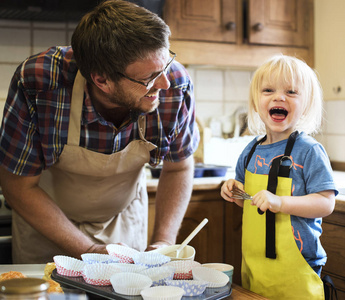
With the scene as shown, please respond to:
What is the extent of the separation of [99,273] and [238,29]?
1.73 meters

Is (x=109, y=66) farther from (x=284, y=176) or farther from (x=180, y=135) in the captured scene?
(x=284, y=176)

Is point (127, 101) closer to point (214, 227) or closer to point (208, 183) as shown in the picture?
point (208, 183)

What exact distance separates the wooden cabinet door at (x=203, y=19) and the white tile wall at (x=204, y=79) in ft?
1.01

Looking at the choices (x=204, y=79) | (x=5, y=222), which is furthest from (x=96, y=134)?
(x=204, y=79)

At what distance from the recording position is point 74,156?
1.20 m

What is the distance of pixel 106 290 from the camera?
30.1 inches

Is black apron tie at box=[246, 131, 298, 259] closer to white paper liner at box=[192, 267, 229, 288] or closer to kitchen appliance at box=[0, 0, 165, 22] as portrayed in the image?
white paper liner at box=[192, 267, 229, 288]

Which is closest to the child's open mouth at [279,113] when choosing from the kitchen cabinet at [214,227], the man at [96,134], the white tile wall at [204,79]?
the man at [96,134]

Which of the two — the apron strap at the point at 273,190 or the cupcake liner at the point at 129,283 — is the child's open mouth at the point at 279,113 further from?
the cupcake liner at the point at 129,283

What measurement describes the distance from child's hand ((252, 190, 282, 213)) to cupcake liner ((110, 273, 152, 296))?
0.28 m

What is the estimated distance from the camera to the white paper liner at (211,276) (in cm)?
78

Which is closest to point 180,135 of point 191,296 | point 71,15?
point 191,296

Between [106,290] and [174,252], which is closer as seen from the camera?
[106,290]

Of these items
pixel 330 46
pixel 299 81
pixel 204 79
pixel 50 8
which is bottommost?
pixel 299 81
